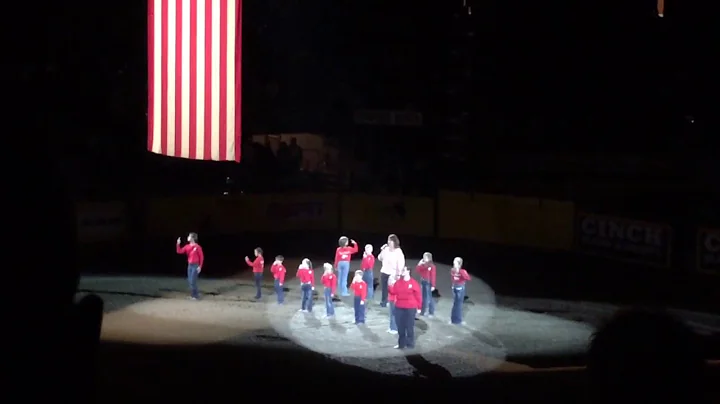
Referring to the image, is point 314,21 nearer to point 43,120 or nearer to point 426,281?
point 426,281

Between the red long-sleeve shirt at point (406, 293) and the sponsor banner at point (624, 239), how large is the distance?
8398 millimetres

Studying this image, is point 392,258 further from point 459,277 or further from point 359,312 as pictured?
point 459,277

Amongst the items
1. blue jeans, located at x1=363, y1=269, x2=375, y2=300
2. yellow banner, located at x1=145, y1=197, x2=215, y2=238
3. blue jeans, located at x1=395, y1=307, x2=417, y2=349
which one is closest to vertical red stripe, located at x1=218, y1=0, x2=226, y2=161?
blue jeans, located at x1=395, y1=307, x2=417, y2=349

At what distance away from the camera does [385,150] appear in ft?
100

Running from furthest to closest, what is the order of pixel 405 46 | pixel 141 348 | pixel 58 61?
pixel 405 46 → pixel 58 61 → pixel 141 348

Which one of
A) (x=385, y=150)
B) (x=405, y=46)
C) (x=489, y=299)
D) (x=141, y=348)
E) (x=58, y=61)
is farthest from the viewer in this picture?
(x=405, y=46)

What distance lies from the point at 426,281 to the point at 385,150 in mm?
14426

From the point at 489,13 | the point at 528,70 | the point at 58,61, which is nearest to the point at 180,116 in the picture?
the point at 489,13

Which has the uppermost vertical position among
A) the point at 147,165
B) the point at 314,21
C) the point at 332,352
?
the point at 314,21

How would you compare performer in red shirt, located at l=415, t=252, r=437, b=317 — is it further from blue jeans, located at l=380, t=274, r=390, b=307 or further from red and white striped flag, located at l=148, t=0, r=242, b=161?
red and white striped flag, located at l=148, t=0, r=242, b=161

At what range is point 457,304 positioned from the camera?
1616 centimetres

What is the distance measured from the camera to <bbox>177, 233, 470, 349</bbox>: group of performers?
1418 centimetres

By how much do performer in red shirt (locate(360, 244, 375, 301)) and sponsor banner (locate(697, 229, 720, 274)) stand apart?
7.05m

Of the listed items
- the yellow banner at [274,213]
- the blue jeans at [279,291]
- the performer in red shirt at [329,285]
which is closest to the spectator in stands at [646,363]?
the performer in red shirt at [329,285]
